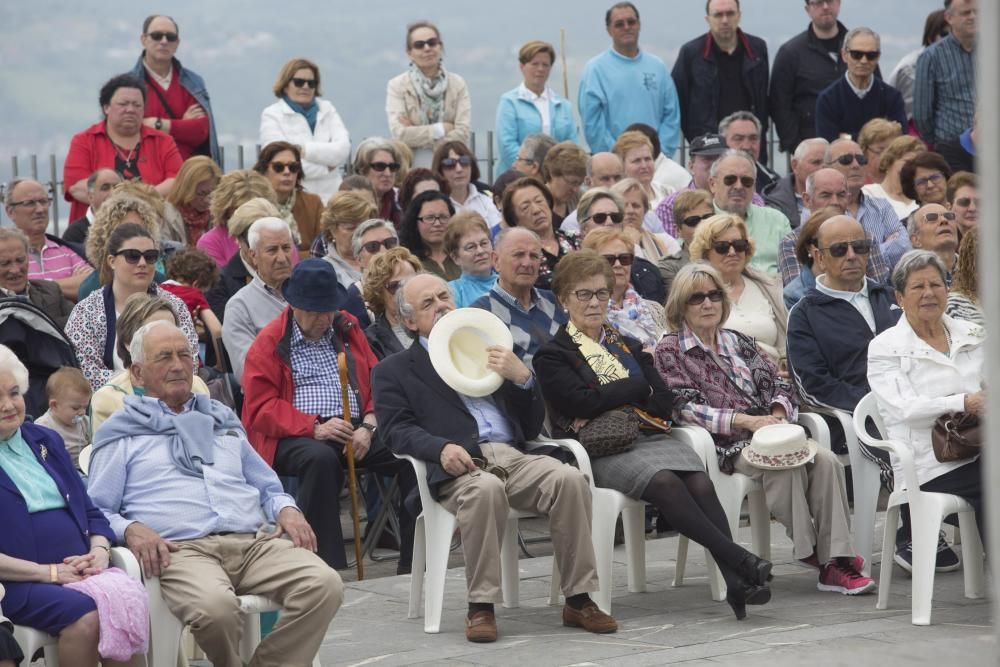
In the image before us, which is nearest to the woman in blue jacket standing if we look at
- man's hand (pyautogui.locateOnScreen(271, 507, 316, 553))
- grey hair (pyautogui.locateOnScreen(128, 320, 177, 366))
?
grey hair (pyautogui.locateOnScreen(128, 320, 177, 366))

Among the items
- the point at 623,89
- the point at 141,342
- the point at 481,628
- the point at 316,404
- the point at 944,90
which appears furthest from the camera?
the point at 623,89

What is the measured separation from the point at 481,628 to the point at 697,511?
103 cm

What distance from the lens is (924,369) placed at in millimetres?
6797

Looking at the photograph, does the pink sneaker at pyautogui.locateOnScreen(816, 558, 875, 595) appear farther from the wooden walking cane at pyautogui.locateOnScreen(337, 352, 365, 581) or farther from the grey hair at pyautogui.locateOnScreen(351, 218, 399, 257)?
the grey hair at pyautogui.locateOnScreen(351, 218, 399, 257)

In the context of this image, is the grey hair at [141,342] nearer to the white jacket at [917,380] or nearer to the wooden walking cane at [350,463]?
the wooden walking cane at [350,463]

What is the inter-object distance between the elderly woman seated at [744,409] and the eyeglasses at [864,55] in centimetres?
548

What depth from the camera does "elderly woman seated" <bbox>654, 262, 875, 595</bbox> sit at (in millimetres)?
6926

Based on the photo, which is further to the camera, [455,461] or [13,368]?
[455,461]

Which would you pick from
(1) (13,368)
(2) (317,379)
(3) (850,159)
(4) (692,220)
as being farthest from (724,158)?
(1) (13,368)

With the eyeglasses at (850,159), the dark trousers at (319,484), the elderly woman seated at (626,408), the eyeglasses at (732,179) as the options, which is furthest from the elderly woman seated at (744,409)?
the eyeglasses at (850,159)

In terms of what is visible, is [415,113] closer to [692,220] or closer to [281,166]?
[281,166]

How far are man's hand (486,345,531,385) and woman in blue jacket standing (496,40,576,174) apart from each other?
551cm

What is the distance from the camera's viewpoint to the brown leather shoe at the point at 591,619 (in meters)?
6.23

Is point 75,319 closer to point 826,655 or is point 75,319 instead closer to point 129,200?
point 129,200
